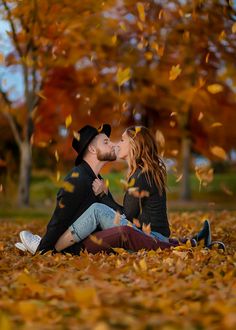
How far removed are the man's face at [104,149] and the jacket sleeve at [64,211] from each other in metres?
0.39

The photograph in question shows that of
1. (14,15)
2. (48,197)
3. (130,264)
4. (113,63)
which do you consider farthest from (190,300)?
(48,197)

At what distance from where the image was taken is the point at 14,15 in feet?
48.9

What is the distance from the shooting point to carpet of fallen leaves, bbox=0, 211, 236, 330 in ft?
11.5

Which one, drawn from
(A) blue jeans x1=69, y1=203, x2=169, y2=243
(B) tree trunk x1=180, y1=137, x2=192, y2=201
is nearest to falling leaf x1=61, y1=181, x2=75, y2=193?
(A) blue jeans x1=69, y1=203, x2=169, y2=243

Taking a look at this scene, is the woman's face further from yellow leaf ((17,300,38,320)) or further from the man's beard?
yellow leaf ((17,300,38,320))

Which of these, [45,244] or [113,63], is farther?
[113,63]

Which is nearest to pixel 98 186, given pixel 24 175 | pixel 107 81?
pixel 24 175

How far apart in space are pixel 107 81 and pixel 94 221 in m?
14.0

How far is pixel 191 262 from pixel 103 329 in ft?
7.84

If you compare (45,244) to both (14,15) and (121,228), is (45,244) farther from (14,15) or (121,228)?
(14,15)

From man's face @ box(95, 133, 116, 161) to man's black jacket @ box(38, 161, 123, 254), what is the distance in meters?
0.22

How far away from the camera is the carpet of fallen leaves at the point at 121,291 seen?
3.51 m

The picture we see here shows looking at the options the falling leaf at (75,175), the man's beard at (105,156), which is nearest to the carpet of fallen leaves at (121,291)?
the falling leaf at (75,175)

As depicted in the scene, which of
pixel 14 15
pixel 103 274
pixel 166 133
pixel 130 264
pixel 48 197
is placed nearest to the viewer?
pixel 103 274
